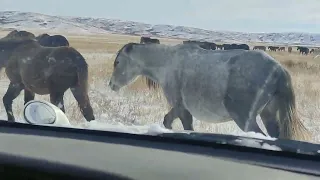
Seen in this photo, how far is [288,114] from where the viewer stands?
2822 mm

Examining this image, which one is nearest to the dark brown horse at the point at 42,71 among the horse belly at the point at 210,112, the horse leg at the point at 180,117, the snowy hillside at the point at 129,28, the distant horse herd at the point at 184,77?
the distant horse herd at the point at 184,77

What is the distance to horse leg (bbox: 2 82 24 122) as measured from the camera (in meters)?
3.47

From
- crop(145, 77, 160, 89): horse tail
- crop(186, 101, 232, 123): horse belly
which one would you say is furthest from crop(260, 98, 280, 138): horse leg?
crop(145, 77, 160, 89): horse tail

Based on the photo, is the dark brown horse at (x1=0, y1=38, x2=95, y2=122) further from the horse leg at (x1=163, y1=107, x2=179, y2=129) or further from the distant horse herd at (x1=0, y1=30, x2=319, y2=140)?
the horse leg at (x1=163, y1=107, x2=179, y2=129)

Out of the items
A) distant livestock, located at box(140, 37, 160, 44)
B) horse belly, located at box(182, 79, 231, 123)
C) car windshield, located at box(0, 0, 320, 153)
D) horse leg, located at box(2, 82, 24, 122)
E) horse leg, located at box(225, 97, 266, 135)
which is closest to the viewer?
car windshield, located at box(0, 0, 320, 153)

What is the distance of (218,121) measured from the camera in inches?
119

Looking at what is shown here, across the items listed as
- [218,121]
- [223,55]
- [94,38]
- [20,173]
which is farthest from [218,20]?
[20,173]

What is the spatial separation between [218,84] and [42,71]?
0.96 m

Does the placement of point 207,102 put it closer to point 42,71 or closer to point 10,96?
point 42,71

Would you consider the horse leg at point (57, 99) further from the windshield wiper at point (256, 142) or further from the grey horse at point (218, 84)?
the windshield wiper at point (256, 142)

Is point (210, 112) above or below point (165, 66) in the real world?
below

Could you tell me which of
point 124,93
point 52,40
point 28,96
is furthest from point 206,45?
point 28,96

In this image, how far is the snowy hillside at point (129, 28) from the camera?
2842 mm

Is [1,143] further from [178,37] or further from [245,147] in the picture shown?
[245,147]
